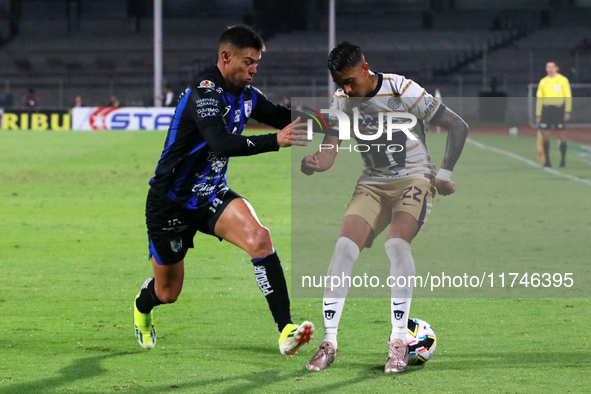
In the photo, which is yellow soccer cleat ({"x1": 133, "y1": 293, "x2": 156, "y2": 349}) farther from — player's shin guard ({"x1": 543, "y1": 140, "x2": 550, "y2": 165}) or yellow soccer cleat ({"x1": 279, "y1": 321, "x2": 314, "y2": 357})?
player's shin guard ({"x1": 543, "y1": 140, "x2": 550, "y2": 165})

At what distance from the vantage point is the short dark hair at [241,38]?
4992mm

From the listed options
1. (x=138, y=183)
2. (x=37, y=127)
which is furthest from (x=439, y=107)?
(x=37, y=127)

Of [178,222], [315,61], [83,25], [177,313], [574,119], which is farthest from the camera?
[83,25]

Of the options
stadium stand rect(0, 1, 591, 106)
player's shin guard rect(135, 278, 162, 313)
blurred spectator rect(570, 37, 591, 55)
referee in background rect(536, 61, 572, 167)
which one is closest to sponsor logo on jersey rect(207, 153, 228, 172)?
player's shin guard rect(135, 278, 162, 313)

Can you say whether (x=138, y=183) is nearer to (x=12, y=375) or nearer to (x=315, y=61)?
(x=12, y=375)

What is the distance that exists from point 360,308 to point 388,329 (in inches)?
30.2

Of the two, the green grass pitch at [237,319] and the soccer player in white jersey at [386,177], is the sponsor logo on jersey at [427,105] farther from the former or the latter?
the green grass pitch at [237,319]

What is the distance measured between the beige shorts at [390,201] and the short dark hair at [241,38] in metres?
1.07

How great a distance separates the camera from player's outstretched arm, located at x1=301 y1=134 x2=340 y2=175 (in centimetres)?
523

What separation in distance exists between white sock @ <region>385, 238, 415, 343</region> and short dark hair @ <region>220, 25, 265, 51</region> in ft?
4.42

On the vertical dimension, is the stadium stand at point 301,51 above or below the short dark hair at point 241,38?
below

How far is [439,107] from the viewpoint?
527 centimetres
